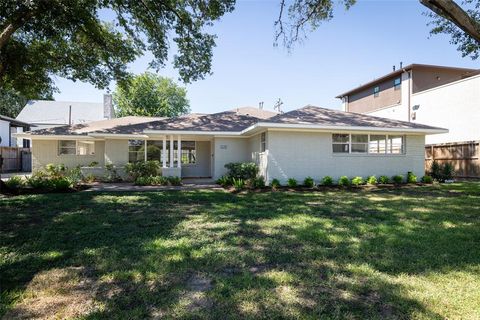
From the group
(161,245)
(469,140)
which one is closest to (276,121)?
(161,245)

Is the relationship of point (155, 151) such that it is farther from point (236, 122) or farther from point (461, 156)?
point (461, 156)

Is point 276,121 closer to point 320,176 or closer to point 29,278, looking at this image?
point 320,176

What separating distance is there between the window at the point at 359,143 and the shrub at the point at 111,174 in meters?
12.6

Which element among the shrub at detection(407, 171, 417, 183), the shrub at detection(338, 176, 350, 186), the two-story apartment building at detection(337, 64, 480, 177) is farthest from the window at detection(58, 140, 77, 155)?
the two-story apartment building at detection(337, 64, 480, 177)

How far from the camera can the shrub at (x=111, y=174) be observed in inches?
642

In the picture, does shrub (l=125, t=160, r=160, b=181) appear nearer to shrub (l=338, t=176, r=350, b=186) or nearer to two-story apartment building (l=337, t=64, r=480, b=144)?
shrub (l=338, t=176, r=350, b=186)

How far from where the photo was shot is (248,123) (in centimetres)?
1703

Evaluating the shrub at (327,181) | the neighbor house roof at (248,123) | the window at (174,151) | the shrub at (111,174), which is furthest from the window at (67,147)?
the shrub at (327,181)

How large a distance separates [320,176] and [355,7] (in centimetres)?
705

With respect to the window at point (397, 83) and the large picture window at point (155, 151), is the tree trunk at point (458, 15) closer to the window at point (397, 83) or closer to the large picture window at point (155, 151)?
the large picture window at point (155, 151)

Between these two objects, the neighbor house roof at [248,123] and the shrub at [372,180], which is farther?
the shrub at [372,180]

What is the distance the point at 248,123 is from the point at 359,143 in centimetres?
619

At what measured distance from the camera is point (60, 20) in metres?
10.2

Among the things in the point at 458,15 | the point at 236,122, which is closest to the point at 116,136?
the point at 236,122
